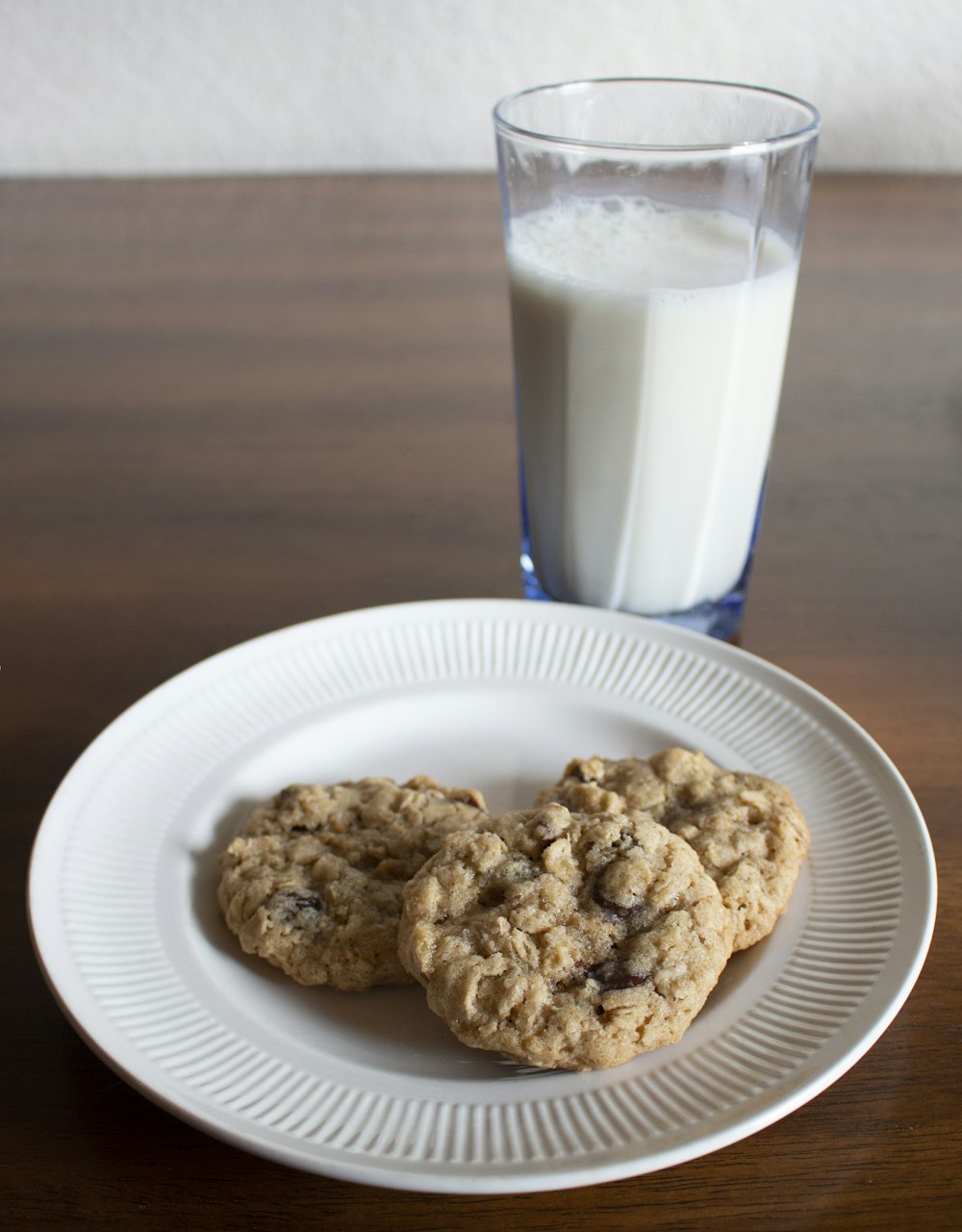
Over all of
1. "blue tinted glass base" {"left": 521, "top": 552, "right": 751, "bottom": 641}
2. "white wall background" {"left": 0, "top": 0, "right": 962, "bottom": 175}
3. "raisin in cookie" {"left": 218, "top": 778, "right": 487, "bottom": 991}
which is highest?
"white wall background" {"left": 0, "top": 0, "right": 962, "bottom": 175}

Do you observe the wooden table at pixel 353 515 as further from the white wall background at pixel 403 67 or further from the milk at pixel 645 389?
the white wall background at pixel 403 67

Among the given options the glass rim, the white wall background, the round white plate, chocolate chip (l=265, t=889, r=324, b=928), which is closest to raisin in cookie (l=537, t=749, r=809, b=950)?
the round white plate

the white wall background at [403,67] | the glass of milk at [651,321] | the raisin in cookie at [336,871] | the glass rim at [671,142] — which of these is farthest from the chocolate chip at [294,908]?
the white wall background at [403,67]

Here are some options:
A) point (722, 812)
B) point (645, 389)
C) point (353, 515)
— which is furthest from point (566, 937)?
point (353, 515)

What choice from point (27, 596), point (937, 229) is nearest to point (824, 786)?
point (27, 596)

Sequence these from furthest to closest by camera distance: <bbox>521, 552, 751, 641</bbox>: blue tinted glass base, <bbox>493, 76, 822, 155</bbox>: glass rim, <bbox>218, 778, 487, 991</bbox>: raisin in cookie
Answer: <bbox>521, 552, 751, 641</bbox>: blue tinted glass base, <bbox>493, 76, 822, 155</bbox>: glass rim, <bbox>218, 778, 487, 991</bbox>: raisin in cookie

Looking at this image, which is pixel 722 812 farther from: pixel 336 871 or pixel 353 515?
pixel 353 515

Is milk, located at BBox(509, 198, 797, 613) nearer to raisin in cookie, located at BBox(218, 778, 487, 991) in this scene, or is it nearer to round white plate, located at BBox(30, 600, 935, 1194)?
round white plate, located at BBox(30, 600, 935, 1194)

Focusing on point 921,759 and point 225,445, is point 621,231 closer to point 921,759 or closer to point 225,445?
point 921,759
